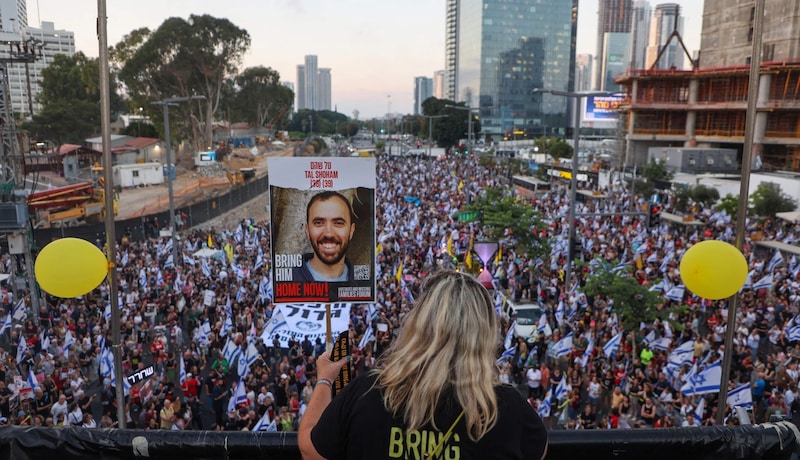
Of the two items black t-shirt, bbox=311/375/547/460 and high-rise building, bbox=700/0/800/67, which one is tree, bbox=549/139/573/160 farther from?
black t-shirt, bbox=311/375/547/460

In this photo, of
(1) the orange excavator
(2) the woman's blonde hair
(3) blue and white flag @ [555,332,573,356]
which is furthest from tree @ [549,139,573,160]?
(2) the woman's blonde hair

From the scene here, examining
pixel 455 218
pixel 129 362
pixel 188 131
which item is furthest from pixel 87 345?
pixel 188 131

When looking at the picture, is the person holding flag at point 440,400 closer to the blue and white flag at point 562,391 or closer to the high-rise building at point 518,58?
the blue and white flag at point 562,391

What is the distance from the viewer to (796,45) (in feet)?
174

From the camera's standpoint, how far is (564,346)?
12992 mm

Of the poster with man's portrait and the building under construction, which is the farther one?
the building under construction

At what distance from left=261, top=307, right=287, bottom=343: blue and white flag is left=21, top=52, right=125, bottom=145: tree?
45782 millimetres

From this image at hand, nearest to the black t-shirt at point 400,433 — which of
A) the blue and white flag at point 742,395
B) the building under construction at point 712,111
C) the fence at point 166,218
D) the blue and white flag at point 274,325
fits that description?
the blue and white flag at point 742,395

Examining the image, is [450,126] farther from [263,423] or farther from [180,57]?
[263,423]

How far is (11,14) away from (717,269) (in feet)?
70.3

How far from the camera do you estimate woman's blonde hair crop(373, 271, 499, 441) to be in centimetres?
196

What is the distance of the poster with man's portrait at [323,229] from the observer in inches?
197

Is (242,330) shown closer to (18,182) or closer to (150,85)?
(18,182)

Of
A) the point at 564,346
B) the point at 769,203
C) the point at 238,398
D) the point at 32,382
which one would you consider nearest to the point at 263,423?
the point at 238,398
